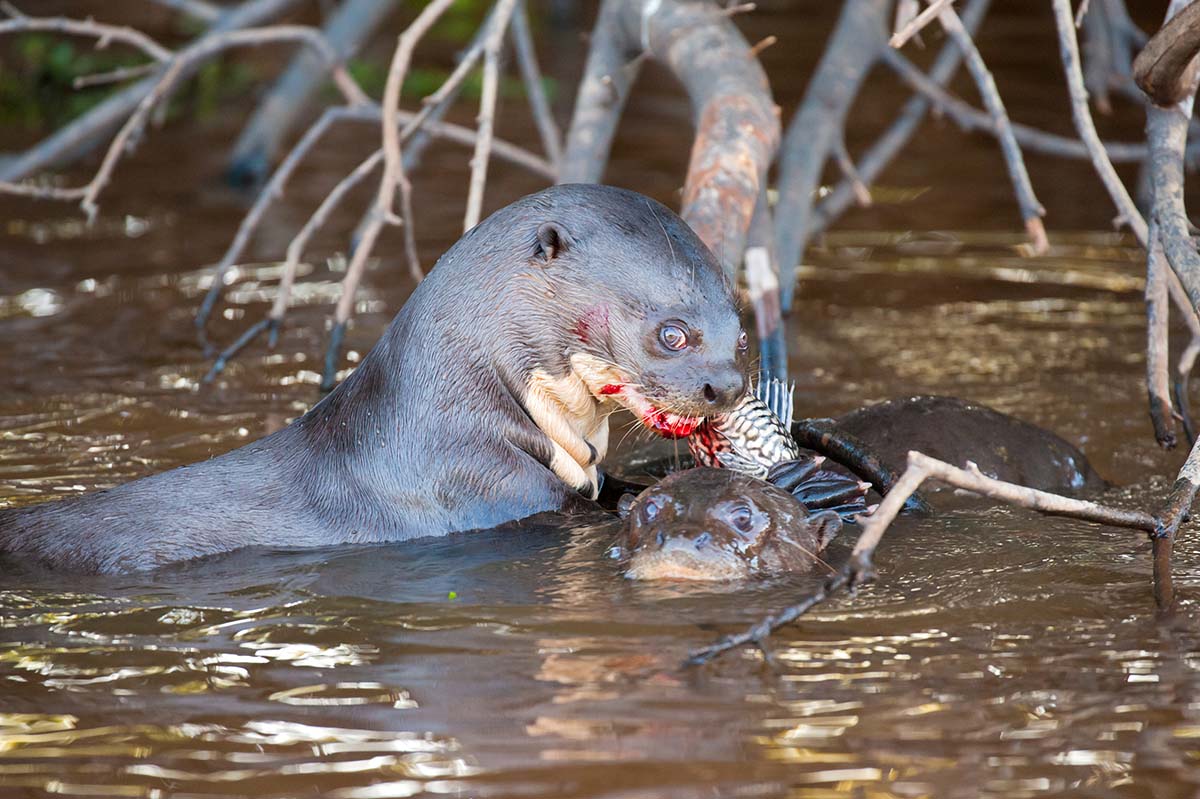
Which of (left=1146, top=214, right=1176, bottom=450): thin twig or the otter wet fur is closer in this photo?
the otter wet fur

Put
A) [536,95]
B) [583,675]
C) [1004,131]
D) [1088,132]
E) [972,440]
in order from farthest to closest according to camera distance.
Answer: [536,95]
[1004,131]
[972,440]
[1088,132]
[583,675]

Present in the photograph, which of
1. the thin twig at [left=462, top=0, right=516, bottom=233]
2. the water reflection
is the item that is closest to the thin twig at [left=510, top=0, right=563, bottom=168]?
the thin twig at [left=462, top=0, right=516, bottom=233]

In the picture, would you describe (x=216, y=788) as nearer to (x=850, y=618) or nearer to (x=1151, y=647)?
(x=850, y=618)

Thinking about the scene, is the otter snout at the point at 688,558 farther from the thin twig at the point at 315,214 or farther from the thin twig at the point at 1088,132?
the thin twig at the point at 315,214

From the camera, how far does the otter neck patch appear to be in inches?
130

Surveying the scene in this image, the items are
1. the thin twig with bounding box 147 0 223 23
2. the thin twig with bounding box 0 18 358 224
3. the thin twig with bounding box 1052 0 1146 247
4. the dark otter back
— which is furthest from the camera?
the thin twig with bounding box 147 0 223 23

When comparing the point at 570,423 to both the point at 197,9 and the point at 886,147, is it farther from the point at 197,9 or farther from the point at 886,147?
the point at 197,9

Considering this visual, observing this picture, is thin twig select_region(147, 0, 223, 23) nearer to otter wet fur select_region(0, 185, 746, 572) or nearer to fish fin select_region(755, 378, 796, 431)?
otter wet fur select_region(0, 185, 746, 572)

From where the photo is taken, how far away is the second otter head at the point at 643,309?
315cm

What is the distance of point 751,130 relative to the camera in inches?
165

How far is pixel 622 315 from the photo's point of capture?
3.19 m

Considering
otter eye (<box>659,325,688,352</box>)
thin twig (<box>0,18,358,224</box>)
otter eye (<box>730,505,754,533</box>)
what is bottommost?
otter eye (<box>730,505,754,533</box>)

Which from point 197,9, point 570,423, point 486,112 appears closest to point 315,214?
point 486,112

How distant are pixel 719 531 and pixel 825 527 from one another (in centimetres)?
25
